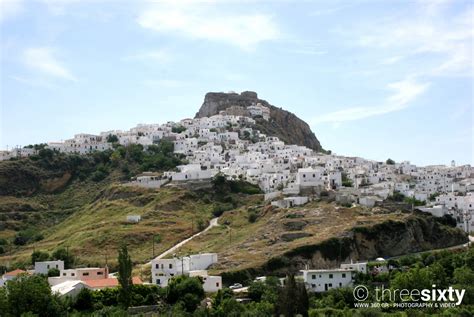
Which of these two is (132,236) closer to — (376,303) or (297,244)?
(297,244)

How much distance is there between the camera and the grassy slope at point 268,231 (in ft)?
176

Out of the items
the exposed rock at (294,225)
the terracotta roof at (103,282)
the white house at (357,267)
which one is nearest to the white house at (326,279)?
the white house at (357,267)

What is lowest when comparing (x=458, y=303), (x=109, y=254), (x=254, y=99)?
(x=458, y=303)

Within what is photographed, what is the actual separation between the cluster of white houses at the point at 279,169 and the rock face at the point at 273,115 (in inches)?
194

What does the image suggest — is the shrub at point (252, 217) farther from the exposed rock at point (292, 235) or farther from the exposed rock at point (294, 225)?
the exposed rock at point (292, 235)

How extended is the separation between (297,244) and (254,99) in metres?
67.9

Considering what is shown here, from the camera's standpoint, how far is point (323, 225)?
58844 millimetres

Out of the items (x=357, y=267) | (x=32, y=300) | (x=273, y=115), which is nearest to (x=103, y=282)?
(x=32, y=300)

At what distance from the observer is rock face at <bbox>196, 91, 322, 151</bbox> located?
113 m

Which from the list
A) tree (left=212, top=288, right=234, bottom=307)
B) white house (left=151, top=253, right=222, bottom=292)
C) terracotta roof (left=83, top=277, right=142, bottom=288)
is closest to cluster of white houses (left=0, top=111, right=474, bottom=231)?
white house (left=151, top=253, right=222, bottom=292)

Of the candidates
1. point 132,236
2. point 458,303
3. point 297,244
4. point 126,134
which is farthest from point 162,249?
point 126,134

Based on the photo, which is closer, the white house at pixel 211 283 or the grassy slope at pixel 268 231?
the white house at pixel 211 283

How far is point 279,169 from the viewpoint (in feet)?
264

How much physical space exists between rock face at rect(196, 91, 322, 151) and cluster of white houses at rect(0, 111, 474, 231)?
16.1 ft
